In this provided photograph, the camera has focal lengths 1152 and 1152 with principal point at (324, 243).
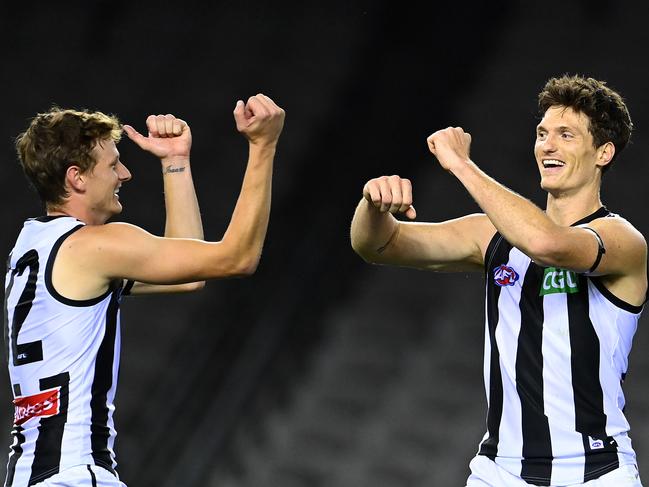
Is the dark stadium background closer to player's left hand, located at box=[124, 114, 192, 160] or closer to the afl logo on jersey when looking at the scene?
the afl logo on jersey

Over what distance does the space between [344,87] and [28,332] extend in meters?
3.67

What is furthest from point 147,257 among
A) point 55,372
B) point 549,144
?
point 549,144

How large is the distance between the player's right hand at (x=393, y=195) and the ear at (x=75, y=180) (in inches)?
28.2

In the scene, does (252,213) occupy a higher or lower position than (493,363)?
higher

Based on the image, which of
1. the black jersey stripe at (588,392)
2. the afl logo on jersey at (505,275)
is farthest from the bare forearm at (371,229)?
the black jersey stripe at (588,392)

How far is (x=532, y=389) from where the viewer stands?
3004 mm

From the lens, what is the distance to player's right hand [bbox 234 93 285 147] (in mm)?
2797

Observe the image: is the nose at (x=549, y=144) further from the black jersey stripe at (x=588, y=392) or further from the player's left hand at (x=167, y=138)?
the player's left hand at (x=167, y=138)

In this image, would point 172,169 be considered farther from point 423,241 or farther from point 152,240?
point 423,241

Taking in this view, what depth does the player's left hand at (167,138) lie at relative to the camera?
3217 millimetres

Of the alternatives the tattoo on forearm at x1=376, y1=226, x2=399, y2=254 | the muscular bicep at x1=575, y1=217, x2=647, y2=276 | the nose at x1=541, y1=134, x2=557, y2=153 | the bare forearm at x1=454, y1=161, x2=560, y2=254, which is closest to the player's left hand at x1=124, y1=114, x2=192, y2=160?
the tattoo on forearm at x1=376, y1=226, x2=399, y2=254

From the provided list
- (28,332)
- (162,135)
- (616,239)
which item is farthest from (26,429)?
(616,239)

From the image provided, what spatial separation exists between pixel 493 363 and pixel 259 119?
3.02 ft

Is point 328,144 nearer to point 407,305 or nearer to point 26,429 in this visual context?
point 407,305
